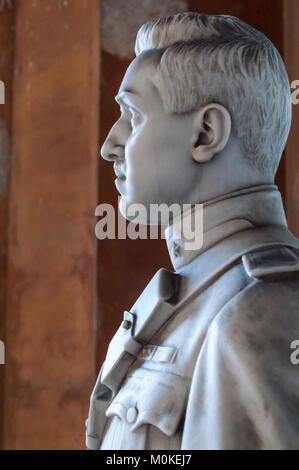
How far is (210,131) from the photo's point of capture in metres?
1.11

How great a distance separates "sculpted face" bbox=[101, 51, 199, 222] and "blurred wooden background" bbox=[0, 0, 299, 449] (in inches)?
48.1

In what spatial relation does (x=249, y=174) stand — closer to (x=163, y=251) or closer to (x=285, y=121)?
(x=285, y=121)

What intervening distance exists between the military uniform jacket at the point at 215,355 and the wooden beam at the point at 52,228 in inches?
59.3

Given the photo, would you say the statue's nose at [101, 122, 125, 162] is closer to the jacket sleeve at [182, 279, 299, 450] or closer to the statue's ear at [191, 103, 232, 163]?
the statue's ear at [191, 103, 232, 163]

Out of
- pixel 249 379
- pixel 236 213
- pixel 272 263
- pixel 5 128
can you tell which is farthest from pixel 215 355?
pixel 5 128

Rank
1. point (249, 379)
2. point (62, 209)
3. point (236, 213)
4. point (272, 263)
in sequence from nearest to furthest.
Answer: point (249, 379) → point (272, 263) → point (236, 213) → point (62, 209)

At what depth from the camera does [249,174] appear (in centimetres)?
112

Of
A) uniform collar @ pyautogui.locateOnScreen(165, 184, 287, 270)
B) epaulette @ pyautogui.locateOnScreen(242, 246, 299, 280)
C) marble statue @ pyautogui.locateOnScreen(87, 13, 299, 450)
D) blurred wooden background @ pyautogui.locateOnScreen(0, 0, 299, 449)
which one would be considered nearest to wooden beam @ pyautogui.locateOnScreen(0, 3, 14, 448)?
blurred wooden background @ pyautogui.locateOnScreen(0, 0, 299, 449)

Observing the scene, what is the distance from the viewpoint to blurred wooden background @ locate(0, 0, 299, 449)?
2586mm

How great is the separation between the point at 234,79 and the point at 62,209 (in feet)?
6.17

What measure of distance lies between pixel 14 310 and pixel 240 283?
228 centimetres

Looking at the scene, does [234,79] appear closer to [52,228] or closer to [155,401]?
[155,401]

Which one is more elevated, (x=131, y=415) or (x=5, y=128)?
(x=5, y=128)

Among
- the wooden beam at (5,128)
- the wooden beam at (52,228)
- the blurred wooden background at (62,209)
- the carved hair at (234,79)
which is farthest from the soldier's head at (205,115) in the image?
the wooden beam at (5,128)
